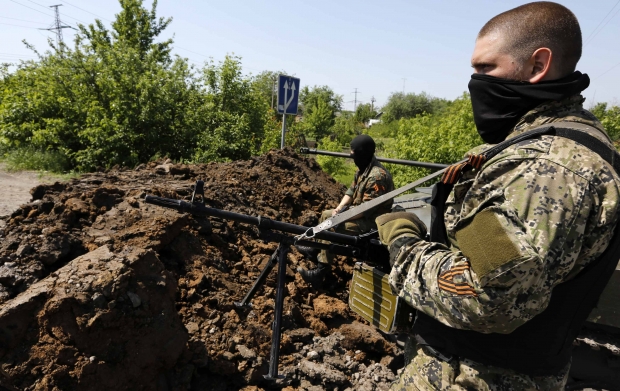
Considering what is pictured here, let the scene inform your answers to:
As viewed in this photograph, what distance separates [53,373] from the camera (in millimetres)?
2680

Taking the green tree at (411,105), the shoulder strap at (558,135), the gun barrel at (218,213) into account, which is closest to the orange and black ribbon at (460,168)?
the shoulder strap at (558,135)

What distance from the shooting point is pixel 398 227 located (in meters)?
1.88

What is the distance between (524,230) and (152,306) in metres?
2.50

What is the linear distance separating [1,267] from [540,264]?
3.51 meters

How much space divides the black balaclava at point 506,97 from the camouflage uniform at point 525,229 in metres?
0.06

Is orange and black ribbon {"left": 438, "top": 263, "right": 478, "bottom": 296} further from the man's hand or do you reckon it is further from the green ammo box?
the green ammo box

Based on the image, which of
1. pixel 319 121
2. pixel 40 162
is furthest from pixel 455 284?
pixel 319 121

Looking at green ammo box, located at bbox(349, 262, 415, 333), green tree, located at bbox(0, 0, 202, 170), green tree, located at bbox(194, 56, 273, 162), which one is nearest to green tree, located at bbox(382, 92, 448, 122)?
green tree, located at bbox(194, 56, 273, 162)

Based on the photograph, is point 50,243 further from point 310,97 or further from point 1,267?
point 310,97

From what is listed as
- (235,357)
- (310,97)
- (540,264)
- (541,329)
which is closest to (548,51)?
(540,264)

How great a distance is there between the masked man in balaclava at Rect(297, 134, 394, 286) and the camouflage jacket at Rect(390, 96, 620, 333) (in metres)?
3.68

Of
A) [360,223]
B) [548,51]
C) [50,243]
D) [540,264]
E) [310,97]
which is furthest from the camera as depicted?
[310,97]

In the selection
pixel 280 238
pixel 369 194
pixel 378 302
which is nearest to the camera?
pixel 378 302

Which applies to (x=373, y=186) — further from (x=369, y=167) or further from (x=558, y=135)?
(x=558, y=135)
